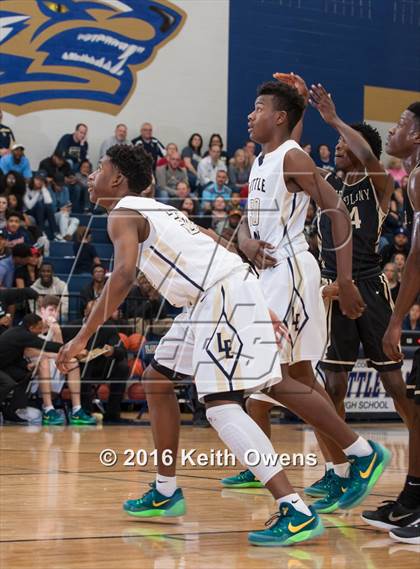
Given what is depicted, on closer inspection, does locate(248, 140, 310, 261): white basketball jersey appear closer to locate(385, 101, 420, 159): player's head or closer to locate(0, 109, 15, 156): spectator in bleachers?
locate(385, 101, 420, 159): player's head

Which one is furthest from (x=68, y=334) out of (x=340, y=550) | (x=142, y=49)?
(x=142, y=49)

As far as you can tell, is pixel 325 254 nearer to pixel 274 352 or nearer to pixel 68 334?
pixel 274 352

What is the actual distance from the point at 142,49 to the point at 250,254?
15.3m

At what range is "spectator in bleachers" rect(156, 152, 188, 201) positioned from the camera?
16.9 metres

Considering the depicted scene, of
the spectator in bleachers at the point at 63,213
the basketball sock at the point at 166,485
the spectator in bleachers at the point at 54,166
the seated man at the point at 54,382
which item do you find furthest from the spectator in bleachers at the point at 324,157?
the basketball sock at the point at 166,485

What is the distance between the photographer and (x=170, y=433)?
501cm

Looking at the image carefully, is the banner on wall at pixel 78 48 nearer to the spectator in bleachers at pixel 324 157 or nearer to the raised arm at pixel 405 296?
the spectator in bleachers at pixel 324 157

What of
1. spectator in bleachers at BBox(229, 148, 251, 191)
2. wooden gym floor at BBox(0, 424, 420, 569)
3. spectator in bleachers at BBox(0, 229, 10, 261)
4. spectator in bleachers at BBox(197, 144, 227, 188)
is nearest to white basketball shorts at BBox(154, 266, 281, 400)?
wooden gym floor at BBox(0, 424, 420, 569)

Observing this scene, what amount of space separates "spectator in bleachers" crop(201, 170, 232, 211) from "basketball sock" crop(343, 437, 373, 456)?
1236cm

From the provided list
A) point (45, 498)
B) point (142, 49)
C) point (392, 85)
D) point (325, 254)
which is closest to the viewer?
point (45, 498)

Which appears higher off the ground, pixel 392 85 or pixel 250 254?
pixel 392 85

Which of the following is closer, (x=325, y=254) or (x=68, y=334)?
(x=325, y=254)

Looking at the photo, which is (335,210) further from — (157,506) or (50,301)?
(50,301)

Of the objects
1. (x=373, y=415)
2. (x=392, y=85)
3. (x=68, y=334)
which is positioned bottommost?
(x=373, y=415)
